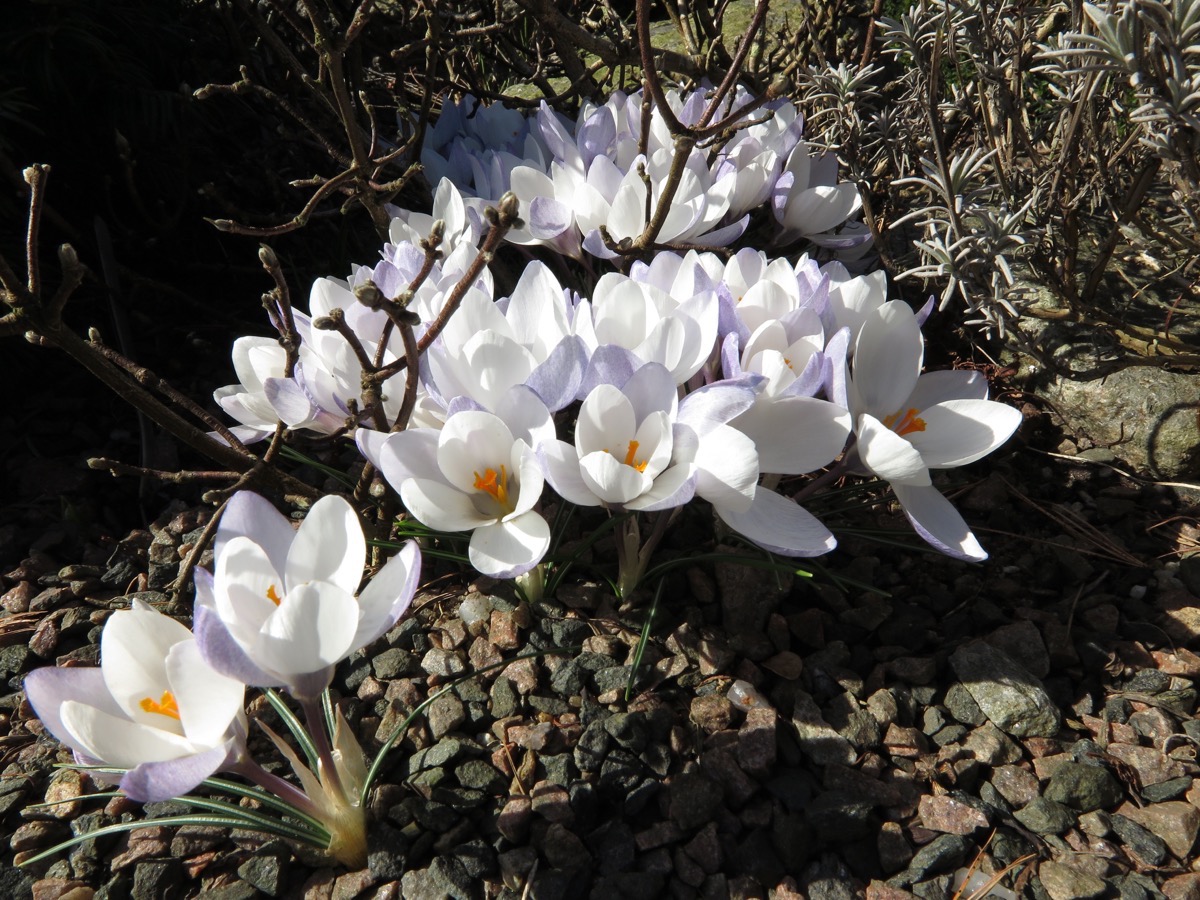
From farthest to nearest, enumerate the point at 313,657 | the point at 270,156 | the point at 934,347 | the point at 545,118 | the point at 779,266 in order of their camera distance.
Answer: the point at 270,156
the point at 934,347
the point at 545,118
the point at 779,266
the point at 313,657

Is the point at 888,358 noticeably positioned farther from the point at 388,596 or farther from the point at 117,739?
the point at 117,739

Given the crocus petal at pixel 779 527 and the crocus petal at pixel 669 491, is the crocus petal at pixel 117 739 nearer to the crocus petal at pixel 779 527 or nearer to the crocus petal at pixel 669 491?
the crocus petal at pixel 669 491

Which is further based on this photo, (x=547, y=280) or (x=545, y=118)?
(x=545, y=118)

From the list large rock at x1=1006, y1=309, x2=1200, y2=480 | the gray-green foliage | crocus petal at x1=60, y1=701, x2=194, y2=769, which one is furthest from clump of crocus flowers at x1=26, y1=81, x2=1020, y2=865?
large rock at x1=1006, y1=309, x2=1200, y2=480

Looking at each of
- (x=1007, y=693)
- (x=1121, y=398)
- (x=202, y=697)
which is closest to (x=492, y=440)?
(x=202, y=697)

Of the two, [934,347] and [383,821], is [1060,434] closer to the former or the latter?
[934,347]

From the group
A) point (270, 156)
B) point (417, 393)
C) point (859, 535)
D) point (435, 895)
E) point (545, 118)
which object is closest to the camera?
point (435, 895)

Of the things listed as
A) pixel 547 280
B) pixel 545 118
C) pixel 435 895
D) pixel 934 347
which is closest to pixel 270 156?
pixel 545 118
